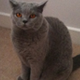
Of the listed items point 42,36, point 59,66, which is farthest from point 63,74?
point 42,36

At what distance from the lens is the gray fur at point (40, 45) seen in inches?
33.3

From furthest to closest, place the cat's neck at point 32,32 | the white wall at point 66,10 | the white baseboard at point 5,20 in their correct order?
the white baseboard at point 5,20
the white wall at point 66,10
the cat's neck at point 32,32

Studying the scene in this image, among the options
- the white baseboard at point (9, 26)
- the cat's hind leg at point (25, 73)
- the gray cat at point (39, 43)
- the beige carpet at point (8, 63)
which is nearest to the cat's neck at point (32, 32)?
the gray cat at point (39, 43)

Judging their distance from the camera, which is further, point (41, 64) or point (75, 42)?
point (75, 42)

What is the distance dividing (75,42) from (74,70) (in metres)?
0.38

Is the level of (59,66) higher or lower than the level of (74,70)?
higher

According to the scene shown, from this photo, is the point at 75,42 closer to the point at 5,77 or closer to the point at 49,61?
the point at 49,61

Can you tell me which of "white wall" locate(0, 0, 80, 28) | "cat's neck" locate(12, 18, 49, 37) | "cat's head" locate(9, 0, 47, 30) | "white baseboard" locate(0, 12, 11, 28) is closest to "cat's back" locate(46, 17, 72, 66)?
"cat's neck" locate(12, 18, 49, 37)

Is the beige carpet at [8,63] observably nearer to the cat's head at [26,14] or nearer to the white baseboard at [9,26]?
the white baseboard at [9,26]

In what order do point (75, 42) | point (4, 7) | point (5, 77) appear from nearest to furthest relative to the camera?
point (5, 77), point (75, 42), point (4, 7)

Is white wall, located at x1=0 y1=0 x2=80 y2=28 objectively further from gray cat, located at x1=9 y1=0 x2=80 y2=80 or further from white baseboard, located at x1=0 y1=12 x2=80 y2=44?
gray cat, located at x1=9 y1=0 x2=80 y2=80

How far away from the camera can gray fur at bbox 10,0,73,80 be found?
0.84 m

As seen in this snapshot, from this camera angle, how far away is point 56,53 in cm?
108

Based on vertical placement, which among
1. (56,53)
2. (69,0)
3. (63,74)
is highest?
(69,0)
